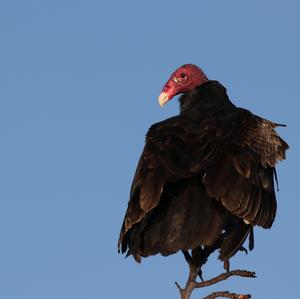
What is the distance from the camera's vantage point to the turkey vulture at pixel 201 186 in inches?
365

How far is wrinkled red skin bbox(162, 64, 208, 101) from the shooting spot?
12891 millimetres

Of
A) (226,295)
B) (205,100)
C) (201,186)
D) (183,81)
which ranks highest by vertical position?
(183,81)

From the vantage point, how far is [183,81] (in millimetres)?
12969

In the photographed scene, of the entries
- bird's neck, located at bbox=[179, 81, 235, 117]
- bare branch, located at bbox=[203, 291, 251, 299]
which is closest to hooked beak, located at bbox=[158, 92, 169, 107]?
bird's neck, located at bbox=[179, 81, 235, 117]

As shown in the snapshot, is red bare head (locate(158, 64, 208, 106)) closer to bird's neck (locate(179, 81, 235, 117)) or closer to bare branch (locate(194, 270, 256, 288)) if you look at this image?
bird's neck (locate(179, 81, 235, 117))

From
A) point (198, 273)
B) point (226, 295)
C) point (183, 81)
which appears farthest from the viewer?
point (183, 81)

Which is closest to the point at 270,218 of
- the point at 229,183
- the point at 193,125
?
the point at 229,183

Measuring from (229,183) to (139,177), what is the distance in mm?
980

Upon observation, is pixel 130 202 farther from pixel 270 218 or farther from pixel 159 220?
pixel 270 218

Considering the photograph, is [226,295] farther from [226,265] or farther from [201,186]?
[201,186]

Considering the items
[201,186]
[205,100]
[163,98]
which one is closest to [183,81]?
[163,98]

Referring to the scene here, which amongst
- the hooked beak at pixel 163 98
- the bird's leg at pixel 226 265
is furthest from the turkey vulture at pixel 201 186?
the hooked beak at pixel 163 98

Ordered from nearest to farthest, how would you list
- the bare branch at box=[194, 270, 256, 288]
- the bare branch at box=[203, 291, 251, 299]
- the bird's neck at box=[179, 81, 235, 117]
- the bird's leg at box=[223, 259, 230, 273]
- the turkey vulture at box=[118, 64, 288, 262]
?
the bare branch at box=[203, 291, 251, 299], the bare branch at box=[194, 270, 256, 288], the turkey vulture at box=[118, 64, 288, 262], the bird's leg at box=[223, 259, 230, 273], the bird's neck at box=[179, 81, 235, 117]

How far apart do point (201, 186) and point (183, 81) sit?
3604 millimetres
